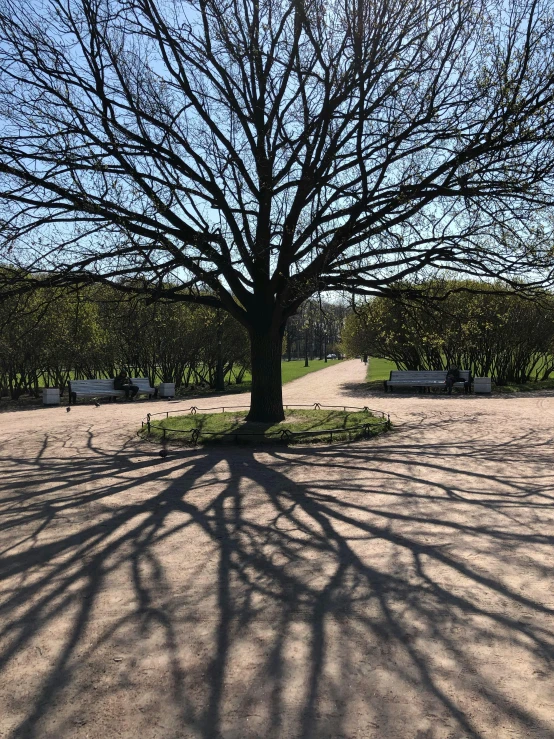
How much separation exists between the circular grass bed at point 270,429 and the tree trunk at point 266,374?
374 mm

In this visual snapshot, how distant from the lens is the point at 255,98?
1159 centimetres

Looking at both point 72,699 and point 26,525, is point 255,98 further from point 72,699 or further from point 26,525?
point 72,699

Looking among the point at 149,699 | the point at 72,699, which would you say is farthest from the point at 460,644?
the point at 72,699

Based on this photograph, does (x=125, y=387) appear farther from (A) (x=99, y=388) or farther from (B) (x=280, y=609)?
(B) (x=280, y=609)

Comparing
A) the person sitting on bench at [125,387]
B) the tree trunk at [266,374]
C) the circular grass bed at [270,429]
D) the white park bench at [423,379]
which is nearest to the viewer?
the circular grass bed at [270,429]

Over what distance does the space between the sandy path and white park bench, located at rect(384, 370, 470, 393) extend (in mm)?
13945

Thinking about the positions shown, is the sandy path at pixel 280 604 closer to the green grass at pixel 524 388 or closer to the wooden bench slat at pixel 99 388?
the wooden bench slat at pixel 99 388

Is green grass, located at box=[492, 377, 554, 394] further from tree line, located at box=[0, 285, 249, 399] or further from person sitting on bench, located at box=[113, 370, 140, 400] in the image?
person sitting on bench, located at box=[113, 370, 140, 400]

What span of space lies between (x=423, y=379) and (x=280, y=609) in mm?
19774

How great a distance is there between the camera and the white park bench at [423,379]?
862 inches

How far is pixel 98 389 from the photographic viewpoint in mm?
20797

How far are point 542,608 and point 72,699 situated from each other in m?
2.95

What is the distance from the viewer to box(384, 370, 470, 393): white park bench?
21891 millimetres

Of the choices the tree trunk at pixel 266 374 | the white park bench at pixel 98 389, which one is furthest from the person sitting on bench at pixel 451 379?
the white park bench at pixel 98 389
